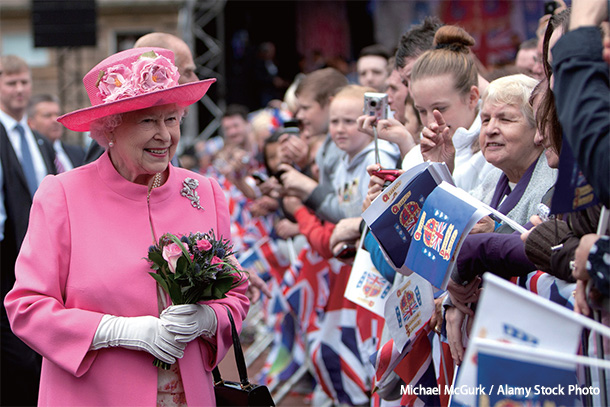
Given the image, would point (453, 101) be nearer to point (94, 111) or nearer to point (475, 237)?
point (475, 237)

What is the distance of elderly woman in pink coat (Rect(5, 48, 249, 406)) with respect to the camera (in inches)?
109

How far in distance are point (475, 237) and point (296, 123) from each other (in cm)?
325

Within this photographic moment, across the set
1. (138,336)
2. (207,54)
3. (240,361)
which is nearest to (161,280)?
(138,336)

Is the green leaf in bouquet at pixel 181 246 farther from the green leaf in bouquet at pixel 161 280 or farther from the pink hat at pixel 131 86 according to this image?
the pink hat at pixel 131 86

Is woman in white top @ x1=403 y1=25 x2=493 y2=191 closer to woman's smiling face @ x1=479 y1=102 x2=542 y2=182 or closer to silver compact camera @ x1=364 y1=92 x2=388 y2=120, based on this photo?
silver compact camera @ x1=364 y1=92 x2=388 y2=120

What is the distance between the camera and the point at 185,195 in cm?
316

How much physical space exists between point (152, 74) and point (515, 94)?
152 cm

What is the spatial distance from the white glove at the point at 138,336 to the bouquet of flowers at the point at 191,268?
9 cm

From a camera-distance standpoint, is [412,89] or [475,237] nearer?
[475,237]

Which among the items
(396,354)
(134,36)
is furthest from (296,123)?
(134,36)

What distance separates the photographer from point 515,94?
329 cm

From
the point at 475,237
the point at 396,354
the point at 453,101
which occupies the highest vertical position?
the point at 453,101

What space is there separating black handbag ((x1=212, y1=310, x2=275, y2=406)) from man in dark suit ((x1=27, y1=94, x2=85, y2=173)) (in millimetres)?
4778

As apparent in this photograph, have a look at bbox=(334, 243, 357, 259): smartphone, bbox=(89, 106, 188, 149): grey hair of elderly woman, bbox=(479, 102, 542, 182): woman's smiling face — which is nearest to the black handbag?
bbox=(89, 106, 188, 149): grey hair of elderly woman
